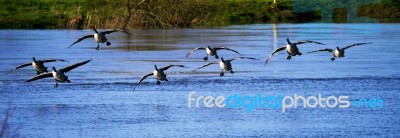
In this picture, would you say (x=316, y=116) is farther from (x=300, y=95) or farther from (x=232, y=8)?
(x=232, y=8)

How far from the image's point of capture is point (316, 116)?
15648mm

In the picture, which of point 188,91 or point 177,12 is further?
point 177,12

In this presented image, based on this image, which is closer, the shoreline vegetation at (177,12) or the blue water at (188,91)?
the blue water at (188,91)

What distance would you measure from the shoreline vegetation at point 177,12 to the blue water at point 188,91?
11.9 meters

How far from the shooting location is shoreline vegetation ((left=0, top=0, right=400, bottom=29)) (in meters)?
44.3

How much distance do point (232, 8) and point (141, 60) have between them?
31.0 m

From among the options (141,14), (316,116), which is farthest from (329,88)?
(141,14)

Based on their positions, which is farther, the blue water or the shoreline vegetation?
the shoreline vegetation

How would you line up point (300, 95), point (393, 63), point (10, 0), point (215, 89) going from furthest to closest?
point (10, 0), point (393, 63), point (215, 89), point (300, 95)

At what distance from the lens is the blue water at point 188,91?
14641 mm

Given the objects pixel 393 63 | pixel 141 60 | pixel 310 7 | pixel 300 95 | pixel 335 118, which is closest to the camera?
pixel 335 118

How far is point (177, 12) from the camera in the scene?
150ft

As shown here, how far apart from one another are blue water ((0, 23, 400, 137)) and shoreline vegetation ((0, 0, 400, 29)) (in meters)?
11.9

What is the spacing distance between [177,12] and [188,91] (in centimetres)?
2683
